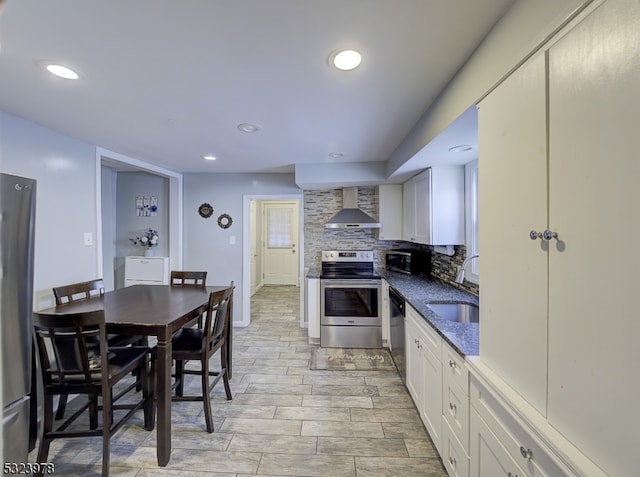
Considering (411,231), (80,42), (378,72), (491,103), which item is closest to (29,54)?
(80,42)

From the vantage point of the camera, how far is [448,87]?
63.2 inches

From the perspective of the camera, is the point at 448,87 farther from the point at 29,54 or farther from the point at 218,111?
the point at 29,54

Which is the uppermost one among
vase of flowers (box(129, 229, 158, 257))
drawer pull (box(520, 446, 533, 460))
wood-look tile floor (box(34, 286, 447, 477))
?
vase of flowers (box(129, 229, 158, 257))

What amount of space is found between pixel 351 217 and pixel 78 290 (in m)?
2.95

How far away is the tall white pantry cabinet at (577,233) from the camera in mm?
615

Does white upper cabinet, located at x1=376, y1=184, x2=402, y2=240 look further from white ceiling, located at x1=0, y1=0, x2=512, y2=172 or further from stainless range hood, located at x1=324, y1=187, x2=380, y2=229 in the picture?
white ceiling, located at x1=0, y1=0, x2=512, y2=172

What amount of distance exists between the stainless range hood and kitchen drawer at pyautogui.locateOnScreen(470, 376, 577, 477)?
2.58 metres

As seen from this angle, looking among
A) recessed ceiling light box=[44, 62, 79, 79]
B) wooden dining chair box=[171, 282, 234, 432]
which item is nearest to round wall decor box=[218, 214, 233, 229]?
wooden dining chair box=[171, 282, 234, 432]

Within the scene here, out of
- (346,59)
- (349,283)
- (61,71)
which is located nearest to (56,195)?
(61,71)

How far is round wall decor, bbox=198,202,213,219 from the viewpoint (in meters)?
4.23

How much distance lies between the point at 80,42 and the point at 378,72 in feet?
4.68

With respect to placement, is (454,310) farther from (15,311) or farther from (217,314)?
(15,311)

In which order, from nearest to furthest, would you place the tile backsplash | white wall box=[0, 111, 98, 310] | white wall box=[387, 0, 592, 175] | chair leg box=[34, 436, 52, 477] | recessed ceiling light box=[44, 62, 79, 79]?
white wall box=[387, 0, 592, 175]
recessed ceiling light box=[44, 62, 79, 79]
chair leg box=[34, 436, 52, 477]
white wall box=[0, 111, 98, 310]
the tile backsplash

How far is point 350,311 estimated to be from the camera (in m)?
3.40
